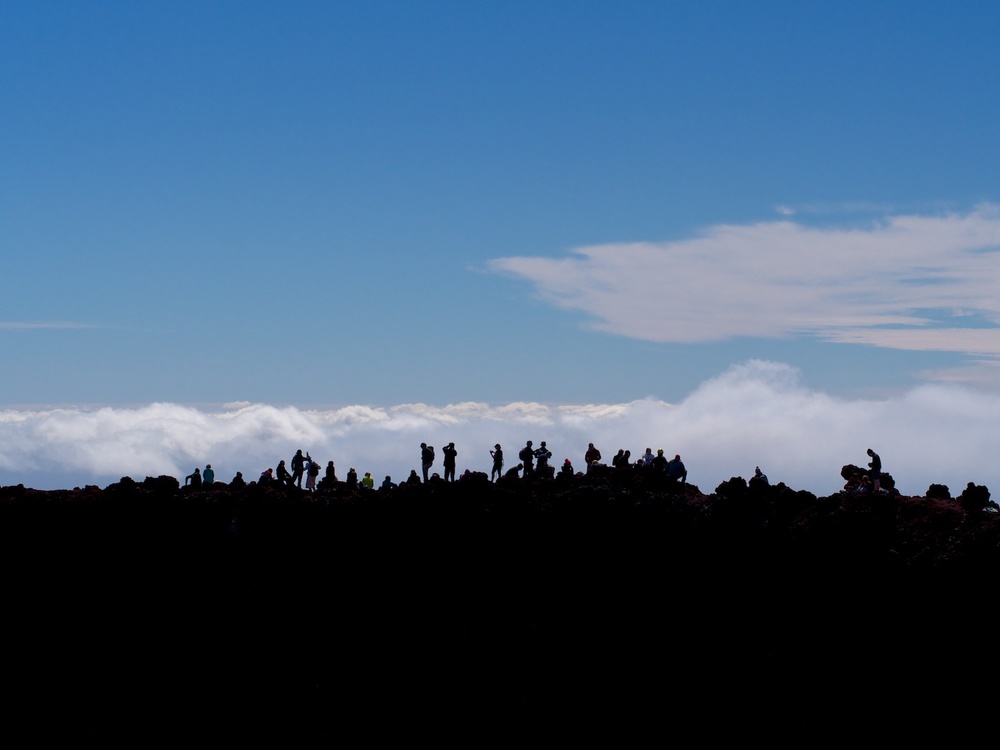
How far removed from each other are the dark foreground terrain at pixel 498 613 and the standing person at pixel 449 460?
780 mm

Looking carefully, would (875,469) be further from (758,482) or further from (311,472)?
(311,472)

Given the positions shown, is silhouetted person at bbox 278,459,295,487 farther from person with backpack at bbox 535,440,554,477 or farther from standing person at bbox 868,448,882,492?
standing person at bbox 868,448,882,492

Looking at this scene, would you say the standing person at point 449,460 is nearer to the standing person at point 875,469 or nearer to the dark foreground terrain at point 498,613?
the dark foreground terrain at point 498,613

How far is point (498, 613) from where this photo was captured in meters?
60.0

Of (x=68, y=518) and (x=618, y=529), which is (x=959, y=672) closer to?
(x=618, y=529)

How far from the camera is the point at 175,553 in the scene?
65.2 m

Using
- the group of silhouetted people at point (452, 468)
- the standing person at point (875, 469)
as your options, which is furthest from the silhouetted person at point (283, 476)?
the standing person at point (875, 469)

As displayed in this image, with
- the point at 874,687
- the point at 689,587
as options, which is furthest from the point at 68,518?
the point at 874,687

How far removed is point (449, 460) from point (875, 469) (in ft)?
78.5

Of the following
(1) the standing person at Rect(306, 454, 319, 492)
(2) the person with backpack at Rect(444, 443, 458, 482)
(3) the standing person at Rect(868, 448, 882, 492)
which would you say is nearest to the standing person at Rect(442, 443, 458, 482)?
(2) the person with backpack at Rect(444, 443, 458, 482)

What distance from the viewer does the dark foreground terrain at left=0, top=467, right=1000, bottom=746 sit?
5244 centimetres

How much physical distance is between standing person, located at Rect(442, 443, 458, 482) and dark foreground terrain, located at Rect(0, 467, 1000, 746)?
78cm

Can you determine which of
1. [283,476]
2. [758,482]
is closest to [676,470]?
[758,482]

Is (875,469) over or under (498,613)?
over
